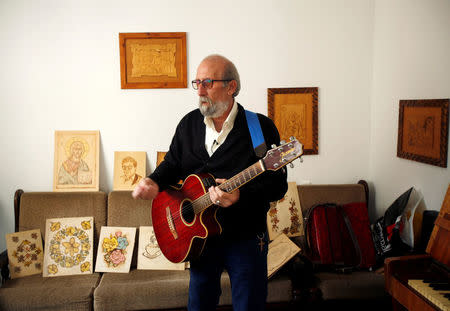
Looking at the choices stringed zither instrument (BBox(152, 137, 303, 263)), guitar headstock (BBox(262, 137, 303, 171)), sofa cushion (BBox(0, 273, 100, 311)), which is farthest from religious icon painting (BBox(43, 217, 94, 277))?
guitar headstock (BBox(262, 137, 303, 171))

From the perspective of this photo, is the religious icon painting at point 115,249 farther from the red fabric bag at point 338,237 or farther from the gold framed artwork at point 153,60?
the red fabric bag at point 338,237

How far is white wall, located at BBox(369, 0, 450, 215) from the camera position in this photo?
255 centimetres

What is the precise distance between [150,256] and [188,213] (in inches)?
45.9

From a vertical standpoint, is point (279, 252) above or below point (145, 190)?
below

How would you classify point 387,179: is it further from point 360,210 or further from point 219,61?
point 219,61

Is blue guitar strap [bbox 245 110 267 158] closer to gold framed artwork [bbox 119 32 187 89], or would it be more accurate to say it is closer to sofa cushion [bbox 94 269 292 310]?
sofa cushion [bbox 94 269 292 310]

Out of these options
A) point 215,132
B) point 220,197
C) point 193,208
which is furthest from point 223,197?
point 215,132

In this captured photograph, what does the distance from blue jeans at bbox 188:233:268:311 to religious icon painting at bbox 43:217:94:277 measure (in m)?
1.29

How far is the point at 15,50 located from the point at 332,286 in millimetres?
3077

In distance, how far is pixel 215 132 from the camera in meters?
2.05

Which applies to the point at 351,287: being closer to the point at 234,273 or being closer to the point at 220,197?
the point at 234,273

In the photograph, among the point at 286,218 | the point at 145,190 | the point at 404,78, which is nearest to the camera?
the point at 145,190

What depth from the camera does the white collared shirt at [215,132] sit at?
78.4 inches

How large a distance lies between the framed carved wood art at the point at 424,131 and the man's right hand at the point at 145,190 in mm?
1814
